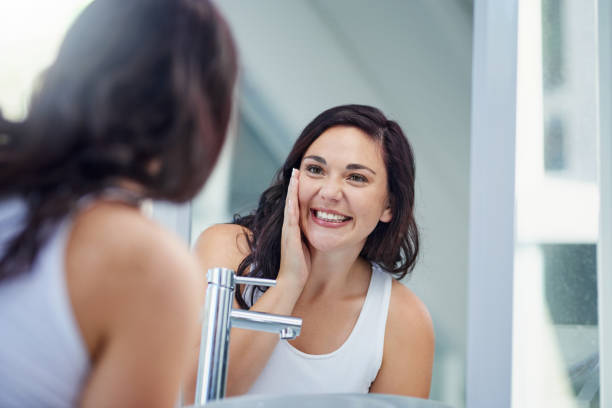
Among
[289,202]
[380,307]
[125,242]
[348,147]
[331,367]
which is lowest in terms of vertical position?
[331,367]

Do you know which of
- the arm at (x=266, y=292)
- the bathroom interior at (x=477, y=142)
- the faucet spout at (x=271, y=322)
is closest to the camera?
the faucet spout at (x=271, y=322)

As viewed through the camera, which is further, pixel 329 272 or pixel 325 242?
pixel 329 272

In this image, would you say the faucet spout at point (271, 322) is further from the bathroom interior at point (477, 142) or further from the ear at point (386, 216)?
the ear at point (386, 216)

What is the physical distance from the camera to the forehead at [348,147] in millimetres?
1228

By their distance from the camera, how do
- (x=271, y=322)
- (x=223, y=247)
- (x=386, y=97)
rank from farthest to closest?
(x=386, y=97) → (x=223, y=247) → (x=271, y=322)

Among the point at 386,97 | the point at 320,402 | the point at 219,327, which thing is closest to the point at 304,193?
the point at 219,327

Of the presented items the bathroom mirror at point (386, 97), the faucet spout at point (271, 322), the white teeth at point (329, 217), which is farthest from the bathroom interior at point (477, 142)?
the white teeth at point (329, 217)

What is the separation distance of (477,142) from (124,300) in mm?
969

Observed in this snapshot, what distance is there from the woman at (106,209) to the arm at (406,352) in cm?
85

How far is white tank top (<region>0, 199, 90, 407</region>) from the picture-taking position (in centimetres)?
41

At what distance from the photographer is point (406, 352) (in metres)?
1.25

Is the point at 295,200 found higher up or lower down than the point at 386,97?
lower down

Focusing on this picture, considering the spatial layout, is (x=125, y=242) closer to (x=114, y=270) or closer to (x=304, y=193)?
(x=114, y=270)

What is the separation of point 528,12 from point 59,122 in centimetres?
101
